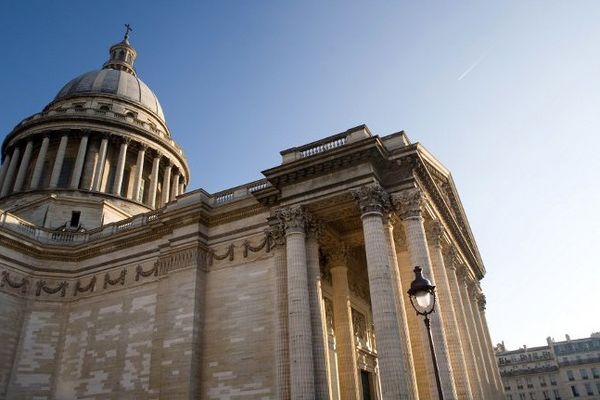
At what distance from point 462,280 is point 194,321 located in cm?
1625

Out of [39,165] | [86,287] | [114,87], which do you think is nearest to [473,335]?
[86,287]

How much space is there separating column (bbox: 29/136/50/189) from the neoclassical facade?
535 centimetres

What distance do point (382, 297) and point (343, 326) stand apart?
5.82 m

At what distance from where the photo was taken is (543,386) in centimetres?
7462

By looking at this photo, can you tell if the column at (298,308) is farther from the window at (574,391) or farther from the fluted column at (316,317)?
the window at (574,391)

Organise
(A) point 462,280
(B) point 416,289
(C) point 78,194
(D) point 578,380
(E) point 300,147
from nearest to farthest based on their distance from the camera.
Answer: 1. (B) point 416,289
2. (E) point 300,147
3. (A) point 462,280
4. (C) point 78,194
5. (D) point 578,380

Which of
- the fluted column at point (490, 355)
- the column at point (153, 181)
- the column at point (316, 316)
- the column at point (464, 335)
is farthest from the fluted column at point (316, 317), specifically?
the column at point (153, 181)

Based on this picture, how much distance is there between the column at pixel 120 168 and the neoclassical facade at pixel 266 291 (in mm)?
5284

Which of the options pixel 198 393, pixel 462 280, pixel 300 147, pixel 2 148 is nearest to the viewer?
pixel 198 393

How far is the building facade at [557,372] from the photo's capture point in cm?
7288

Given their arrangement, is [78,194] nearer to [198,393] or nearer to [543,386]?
[198,393]

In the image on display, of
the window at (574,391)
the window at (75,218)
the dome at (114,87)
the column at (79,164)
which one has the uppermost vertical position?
the dome at (114,87)

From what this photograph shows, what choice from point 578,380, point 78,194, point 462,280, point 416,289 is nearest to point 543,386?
point 578,380

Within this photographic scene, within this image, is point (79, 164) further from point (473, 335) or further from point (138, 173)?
point (473, 335)
